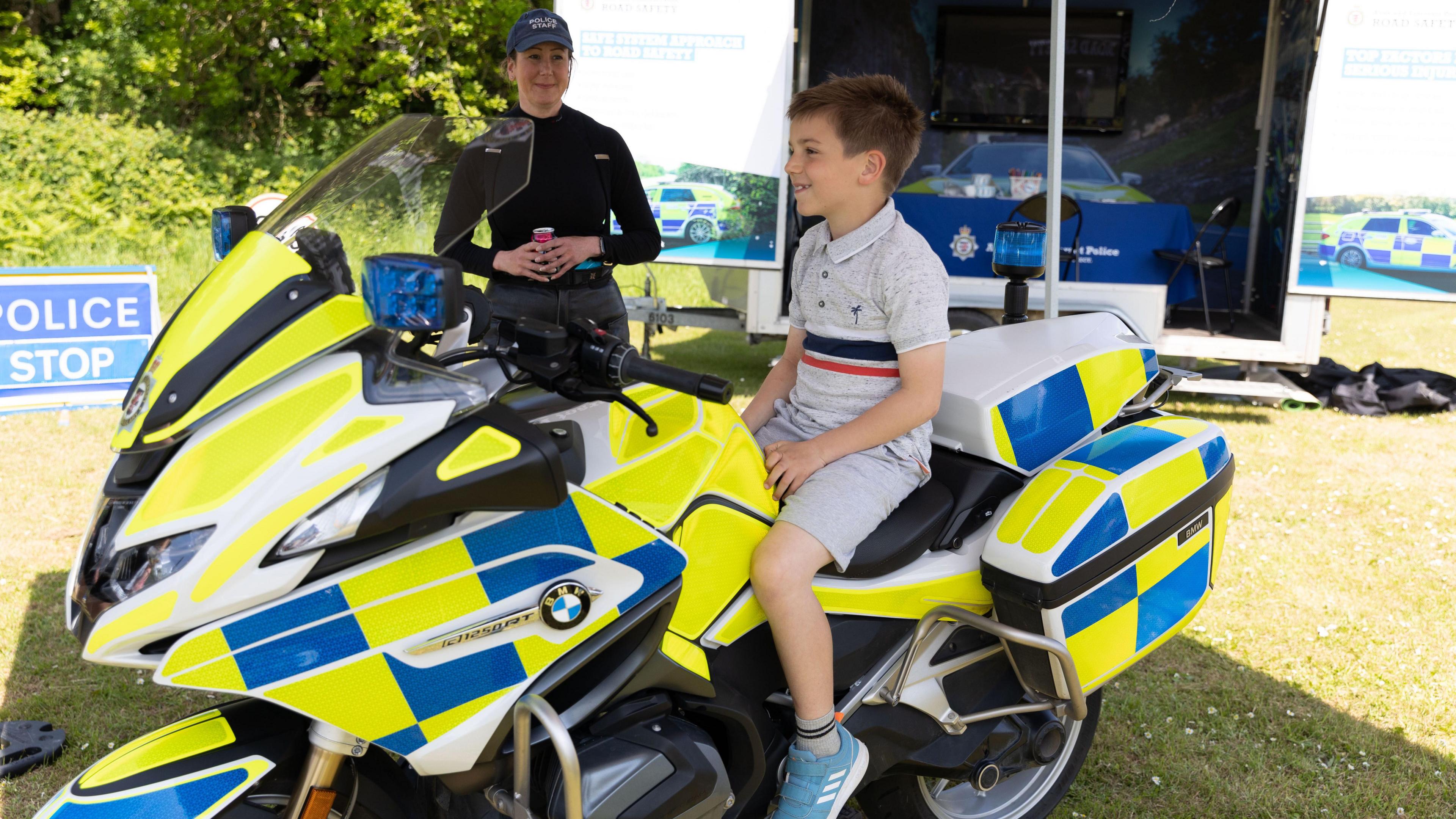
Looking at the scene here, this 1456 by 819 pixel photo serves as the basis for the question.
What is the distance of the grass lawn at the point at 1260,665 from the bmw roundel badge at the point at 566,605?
162cm

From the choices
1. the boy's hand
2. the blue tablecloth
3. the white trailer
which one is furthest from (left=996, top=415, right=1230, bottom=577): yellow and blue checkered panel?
the blue tablecloth

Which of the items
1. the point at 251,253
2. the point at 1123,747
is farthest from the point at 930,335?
the point at 1123,747

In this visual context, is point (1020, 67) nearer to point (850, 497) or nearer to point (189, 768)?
point (850, 497)

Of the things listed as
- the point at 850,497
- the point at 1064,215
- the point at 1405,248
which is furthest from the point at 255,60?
the point at 850,497

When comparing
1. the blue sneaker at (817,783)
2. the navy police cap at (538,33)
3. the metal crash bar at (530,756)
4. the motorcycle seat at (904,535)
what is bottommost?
the blue sneaker at (817,783)

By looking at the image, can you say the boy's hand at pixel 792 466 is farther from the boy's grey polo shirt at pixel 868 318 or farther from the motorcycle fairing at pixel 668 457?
the boy's grey polo shirt at pixel 868 318

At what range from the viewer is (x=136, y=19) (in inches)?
564

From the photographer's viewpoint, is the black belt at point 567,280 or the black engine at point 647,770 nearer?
the black engine at point 647,770

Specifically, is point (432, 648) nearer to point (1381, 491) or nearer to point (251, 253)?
point (251, 253)

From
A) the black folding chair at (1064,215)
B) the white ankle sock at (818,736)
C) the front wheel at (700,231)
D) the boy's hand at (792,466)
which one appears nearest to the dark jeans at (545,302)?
the boy's hand at (792,466)

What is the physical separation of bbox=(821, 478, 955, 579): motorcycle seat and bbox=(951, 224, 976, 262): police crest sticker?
6276 millimetres

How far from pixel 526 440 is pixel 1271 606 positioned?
3328 millimetres

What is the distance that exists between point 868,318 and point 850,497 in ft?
1.21

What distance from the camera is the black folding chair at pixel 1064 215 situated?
6891 mm
